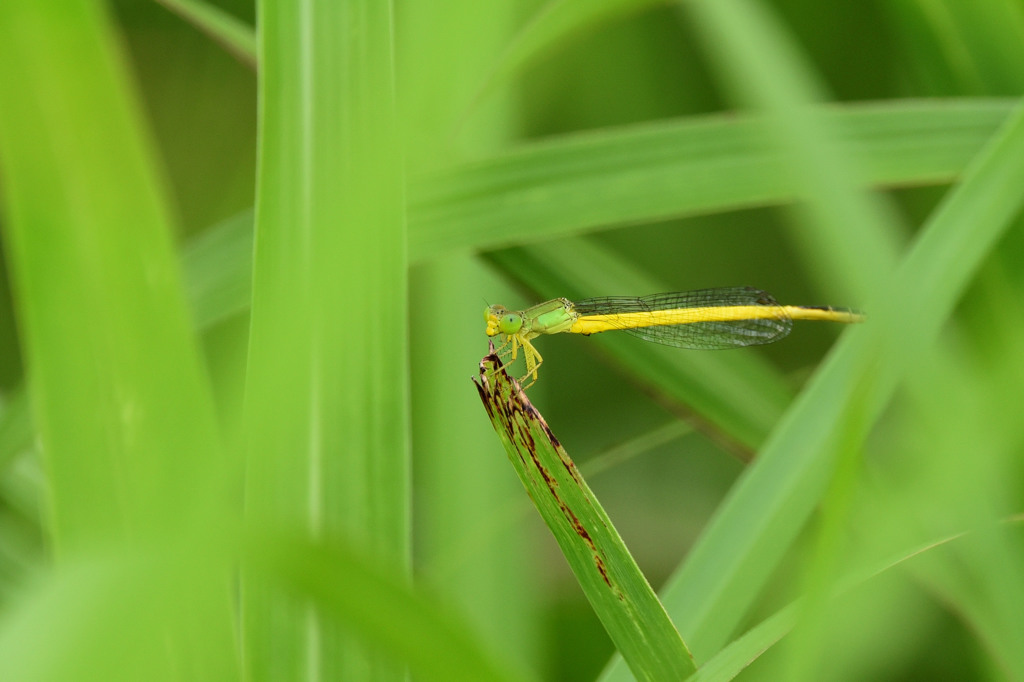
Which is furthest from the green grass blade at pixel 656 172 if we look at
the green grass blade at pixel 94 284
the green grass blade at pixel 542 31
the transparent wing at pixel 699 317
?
the green grass blade at pixel 94 284

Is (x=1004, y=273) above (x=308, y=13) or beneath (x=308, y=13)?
beneath

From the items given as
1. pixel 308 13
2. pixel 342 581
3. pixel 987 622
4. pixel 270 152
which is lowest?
pixel 987 622

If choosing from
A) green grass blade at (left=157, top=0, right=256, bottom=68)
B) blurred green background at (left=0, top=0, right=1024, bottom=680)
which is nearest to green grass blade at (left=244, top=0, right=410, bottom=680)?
blurred green background at (left=0, top=0, right=1024, bottom=680)

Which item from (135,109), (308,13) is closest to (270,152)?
(308,13)

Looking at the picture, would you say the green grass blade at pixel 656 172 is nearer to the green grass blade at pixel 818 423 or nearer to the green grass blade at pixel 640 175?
the green grass blade at pixel 640 175

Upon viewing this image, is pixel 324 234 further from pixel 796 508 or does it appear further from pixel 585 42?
pixel 585 42

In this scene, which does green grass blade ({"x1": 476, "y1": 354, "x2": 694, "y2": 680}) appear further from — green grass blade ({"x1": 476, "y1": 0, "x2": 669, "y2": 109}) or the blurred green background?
green grass blade ({"x1": 476, "y1": 0, "x2": 669, "y2": 109})

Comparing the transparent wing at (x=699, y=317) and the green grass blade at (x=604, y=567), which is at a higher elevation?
the transparent wing at (x=699, y=317)
